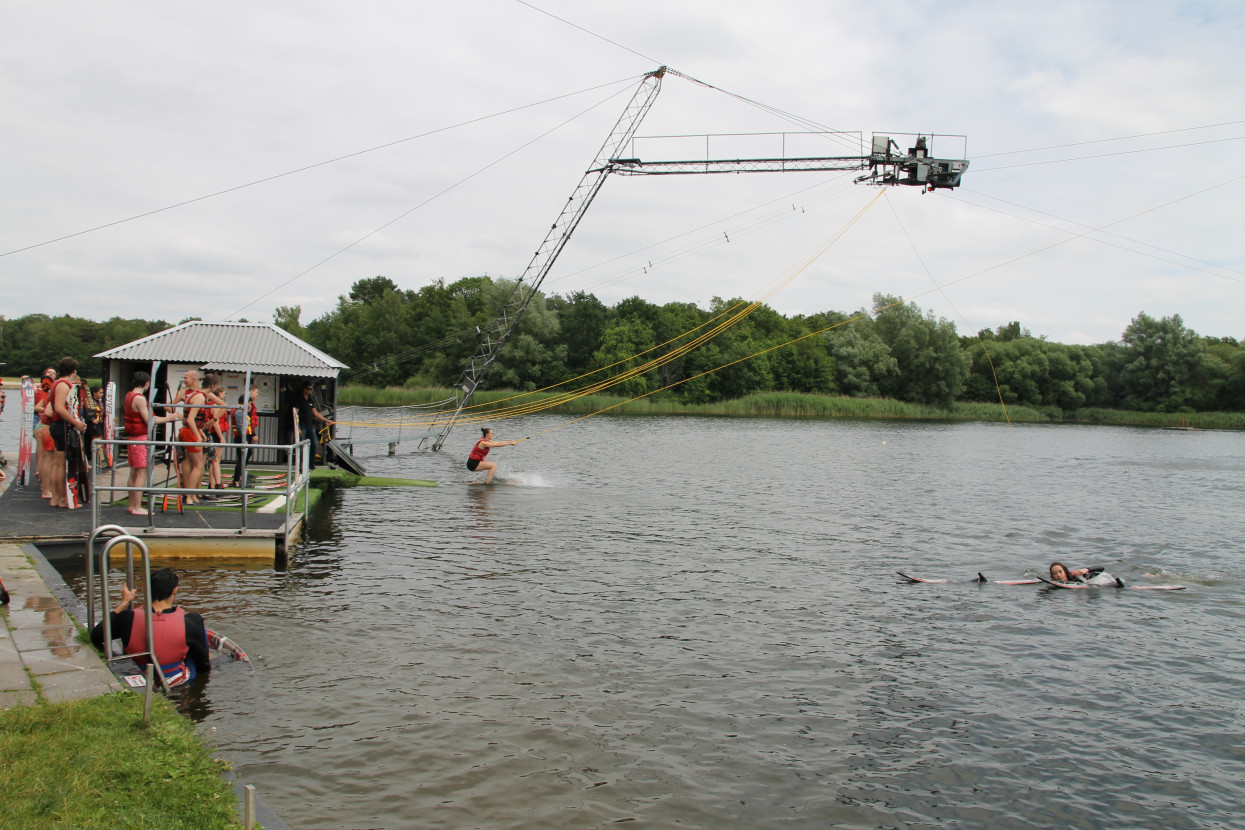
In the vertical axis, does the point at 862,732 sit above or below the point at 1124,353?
below

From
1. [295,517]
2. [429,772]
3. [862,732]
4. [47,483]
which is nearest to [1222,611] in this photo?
[862,732]

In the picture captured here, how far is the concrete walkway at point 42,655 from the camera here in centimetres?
691

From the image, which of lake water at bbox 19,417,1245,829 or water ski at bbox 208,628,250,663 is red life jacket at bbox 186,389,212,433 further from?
water ski at bbox 208,628,250,663

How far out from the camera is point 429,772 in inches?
302

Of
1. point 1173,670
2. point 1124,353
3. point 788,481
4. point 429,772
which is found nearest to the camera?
point 429,772

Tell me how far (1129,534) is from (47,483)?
25959 millimetres

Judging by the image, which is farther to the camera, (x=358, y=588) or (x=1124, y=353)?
(x=1124, y=353)

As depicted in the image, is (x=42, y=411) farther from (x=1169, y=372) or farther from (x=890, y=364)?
(x=1169, y=372)

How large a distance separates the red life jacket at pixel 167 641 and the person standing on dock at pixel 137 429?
555 centimetres

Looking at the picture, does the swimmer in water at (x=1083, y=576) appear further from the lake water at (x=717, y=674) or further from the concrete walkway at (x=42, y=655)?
the concrete walkway at (x=42, y=655)

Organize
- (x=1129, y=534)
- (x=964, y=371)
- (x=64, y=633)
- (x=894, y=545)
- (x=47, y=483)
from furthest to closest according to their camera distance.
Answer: (x=964, y=371)
(x=1129, y=534)
(x=894, y=545)
(x=47, y=483)
(x=64, y=633)

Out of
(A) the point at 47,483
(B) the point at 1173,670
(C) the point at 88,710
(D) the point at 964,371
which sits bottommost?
(B) the point at 1173,670

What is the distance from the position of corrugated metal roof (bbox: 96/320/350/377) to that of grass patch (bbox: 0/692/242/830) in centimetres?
1461

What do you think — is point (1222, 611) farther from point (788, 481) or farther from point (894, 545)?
point (788, 481)
